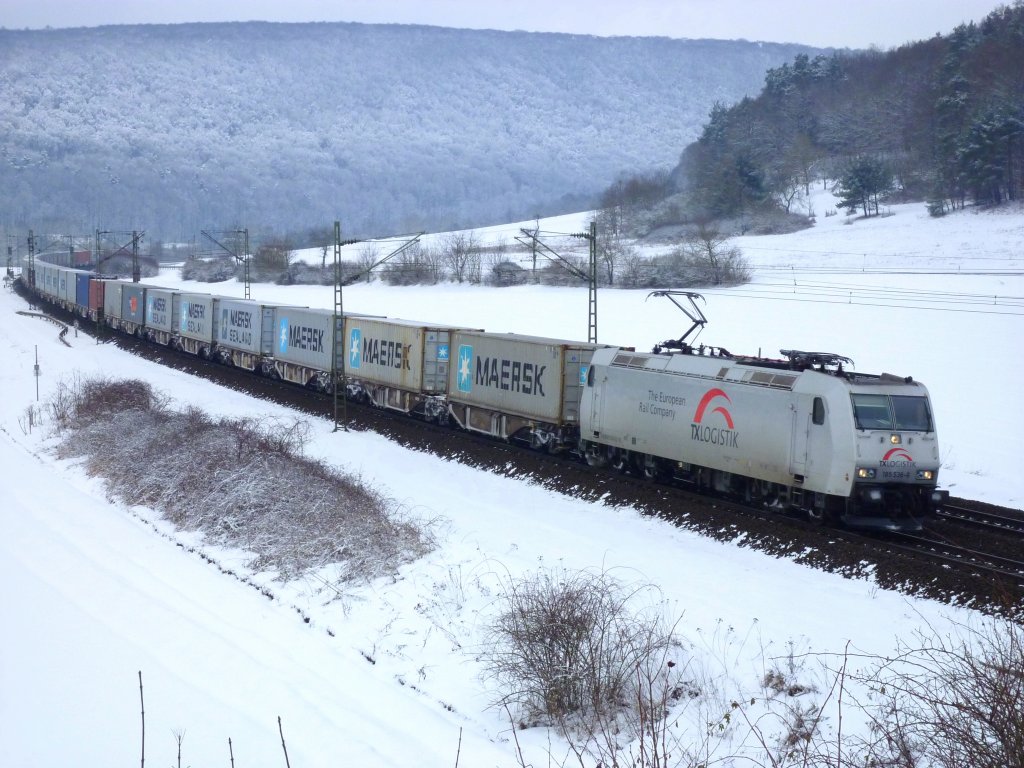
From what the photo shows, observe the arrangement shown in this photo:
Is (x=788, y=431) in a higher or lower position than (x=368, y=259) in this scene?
lower

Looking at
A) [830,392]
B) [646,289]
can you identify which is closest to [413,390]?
[830,392]

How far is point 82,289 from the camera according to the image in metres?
73.8

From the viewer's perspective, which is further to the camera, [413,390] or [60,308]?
[60,308]

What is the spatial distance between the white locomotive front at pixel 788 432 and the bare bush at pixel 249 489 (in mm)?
6662

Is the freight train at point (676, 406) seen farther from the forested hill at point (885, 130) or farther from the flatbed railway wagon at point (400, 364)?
the forested hill at point (885, 130)

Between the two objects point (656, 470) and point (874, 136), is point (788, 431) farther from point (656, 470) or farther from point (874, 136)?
point (874, 136)

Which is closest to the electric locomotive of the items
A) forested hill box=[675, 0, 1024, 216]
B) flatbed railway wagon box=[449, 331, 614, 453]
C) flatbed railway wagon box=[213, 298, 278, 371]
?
flatbed railway wagon box=[449, 331, 614, 453]

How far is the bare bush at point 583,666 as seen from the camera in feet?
39.2

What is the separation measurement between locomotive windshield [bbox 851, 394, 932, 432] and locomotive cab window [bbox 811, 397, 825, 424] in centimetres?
61

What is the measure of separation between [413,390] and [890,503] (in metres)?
17.9

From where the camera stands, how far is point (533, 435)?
1128 inches

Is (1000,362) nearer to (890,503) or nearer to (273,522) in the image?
(890,503)

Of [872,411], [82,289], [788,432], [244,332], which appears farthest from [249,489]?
[82,289]

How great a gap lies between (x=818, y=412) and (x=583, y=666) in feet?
29.1
